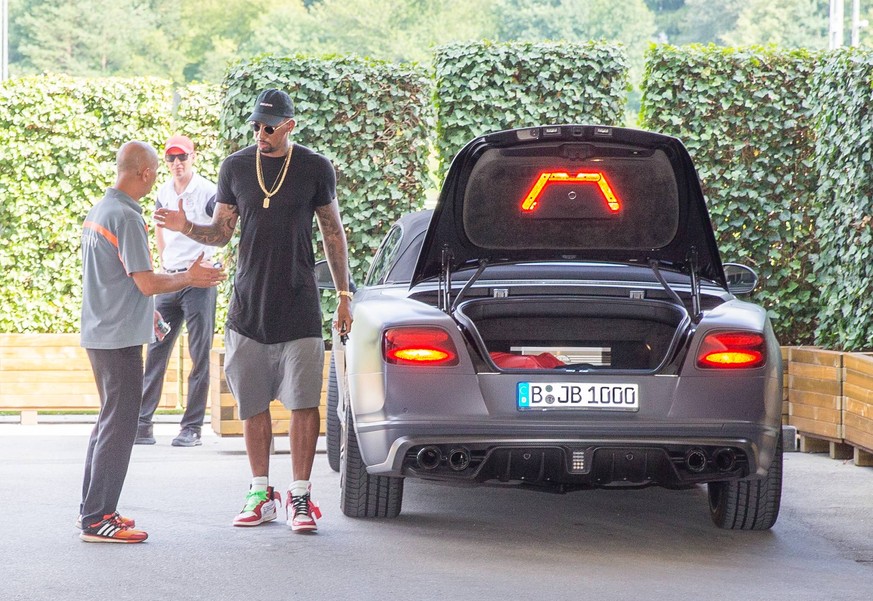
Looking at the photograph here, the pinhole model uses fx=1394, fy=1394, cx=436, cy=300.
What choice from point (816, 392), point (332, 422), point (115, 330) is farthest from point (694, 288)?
point (816, 392)

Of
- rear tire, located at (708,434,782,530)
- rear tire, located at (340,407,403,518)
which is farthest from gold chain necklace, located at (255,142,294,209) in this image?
rear tire, located at (708,434,782,530)

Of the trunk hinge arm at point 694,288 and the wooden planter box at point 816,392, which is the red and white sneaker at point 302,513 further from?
the wooden planter box at point 816,392

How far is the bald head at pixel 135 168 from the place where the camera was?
20.8 ft

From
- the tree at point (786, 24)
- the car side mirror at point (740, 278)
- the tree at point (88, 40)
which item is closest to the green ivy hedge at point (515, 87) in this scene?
the car side mirror at point (740, 278)

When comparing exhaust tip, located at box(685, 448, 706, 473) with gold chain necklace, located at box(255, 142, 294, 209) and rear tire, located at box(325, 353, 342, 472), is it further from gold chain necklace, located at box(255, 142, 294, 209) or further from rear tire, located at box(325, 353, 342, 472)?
rear tire, located at box(325, 353, 342, 472)

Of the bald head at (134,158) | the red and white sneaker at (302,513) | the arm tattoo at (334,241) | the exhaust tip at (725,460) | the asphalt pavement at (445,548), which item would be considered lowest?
the asphalt pavement at (445,548)

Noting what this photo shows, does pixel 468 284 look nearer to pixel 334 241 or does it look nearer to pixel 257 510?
pixel 334 241

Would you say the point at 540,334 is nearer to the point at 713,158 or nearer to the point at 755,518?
the point at 755,518

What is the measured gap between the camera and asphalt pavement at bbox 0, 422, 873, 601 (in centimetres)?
524

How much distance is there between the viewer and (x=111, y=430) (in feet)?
20.3

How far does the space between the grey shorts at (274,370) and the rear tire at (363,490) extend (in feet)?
0.76

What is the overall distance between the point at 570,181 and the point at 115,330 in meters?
2.23

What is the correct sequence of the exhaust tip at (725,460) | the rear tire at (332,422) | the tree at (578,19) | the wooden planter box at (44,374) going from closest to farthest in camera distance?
the exhaust tip at (725,460) < the rear tire at (332,422) < the wooden planter box at (44,374) < the tree at (578,19)

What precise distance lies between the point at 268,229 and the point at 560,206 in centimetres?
141
